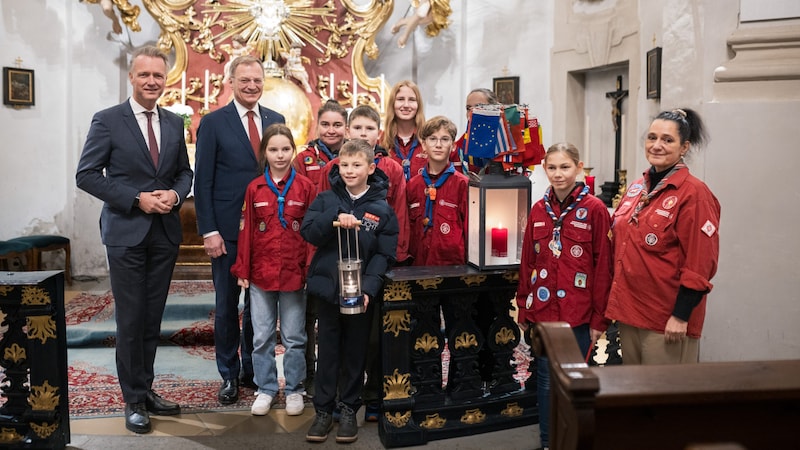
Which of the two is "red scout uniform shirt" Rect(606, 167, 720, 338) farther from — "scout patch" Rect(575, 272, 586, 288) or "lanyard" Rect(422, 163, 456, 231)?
"lanyard" Rect(422, 163, 456, 231)

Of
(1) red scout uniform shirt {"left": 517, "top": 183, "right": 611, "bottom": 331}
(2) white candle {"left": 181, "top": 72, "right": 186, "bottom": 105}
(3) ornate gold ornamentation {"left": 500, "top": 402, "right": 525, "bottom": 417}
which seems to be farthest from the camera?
(2) white candle {"left": 181, "top": 72, "right": 186, "bottom": 105}

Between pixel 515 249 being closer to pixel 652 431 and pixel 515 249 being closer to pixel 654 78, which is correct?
pixel 652 431

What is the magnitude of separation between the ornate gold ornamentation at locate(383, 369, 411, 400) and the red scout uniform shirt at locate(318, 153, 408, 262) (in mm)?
636

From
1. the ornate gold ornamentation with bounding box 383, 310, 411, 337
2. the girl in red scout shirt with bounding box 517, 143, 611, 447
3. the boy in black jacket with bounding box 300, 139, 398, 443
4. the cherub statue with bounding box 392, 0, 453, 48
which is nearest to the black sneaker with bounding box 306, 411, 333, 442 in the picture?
the boy in black jacket with bounding box 300, 139, 398, 443

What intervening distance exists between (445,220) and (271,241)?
0.91 m

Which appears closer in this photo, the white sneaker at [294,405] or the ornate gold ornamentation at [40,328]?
the ornate gold ornamentation at [40,328]

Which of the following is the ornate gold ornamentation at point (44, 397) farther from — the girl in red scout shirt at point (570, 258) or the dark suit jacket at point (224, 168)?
the girl in red scout shirt at point (570, 258)

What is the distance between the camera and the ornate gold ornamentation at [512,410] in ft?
12.2

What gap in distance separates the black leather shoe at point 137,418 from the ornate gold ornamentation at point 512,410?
1771 mm

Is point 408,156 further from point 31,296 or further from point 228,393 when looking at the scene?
point 31,296

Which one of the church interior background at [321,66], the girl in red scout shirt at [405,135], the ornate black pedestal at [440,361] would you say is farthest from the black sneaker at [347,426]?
the church interior background at [321,66]

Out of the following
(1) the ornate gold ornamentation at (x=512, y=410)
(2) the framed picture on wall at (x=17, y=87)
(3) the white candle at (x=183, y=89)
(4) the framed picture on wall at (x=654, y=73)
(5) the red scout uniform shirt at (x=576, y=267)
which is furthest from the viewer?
(3) the white candle at (x=183, y=89)

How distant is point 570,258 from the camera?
127 inches

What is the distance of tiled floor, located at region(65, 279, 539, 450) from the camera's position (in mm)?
3471
